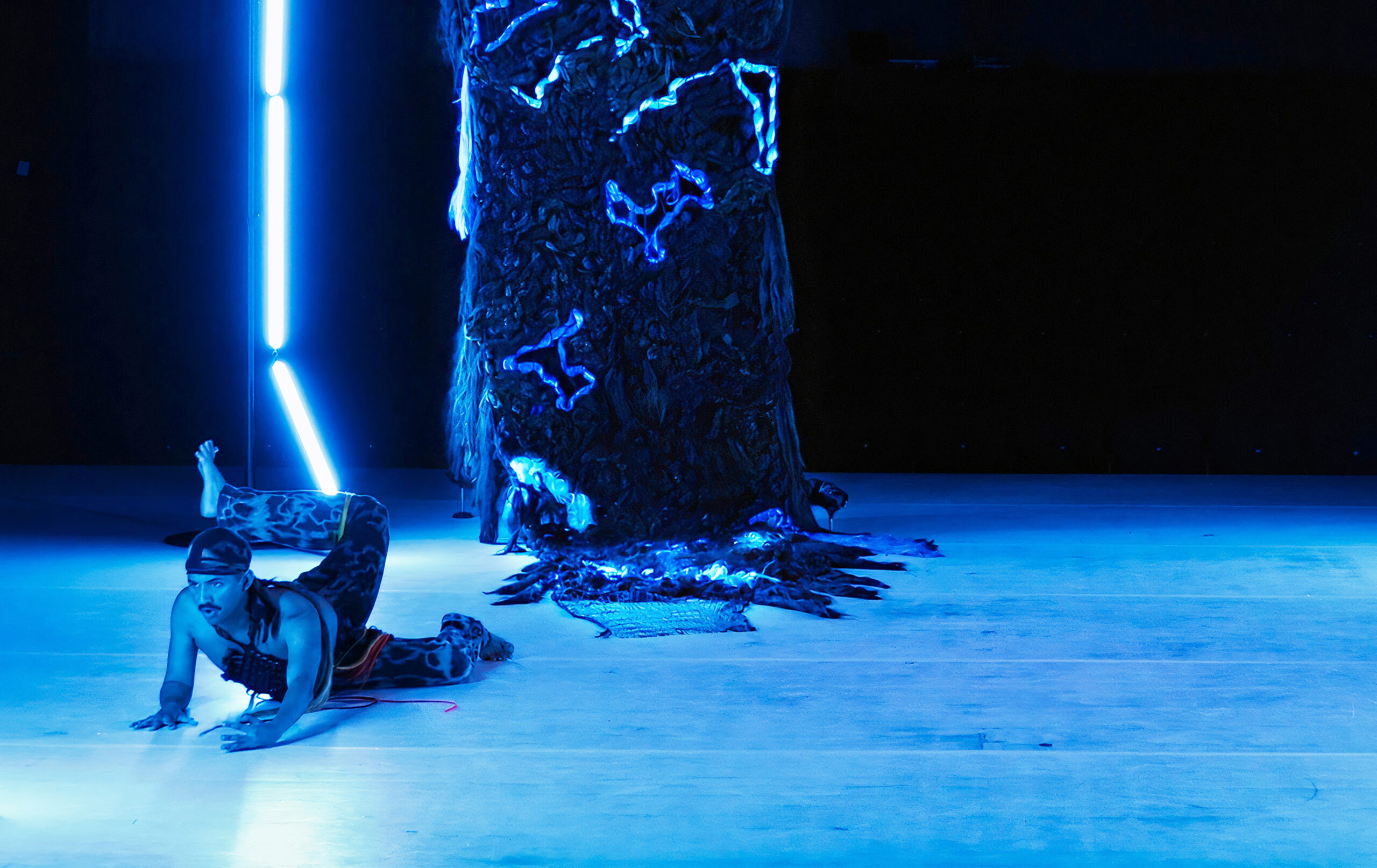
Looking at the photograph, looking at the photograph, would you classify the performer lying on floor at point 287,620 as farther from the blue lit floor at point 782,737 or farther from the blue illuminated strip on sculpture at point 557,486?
the blue illuminated strip on sculpture at point 557,486

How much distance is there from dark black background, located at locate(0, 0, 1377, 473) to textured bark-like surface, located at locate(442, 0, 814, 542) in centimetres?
246

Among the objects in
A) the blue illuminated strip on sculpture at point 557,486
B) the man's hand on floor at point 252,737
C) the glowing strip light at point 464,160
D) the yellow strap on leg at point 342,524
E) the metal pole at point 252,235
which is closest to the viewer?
the man's hand on floor at point 252,737

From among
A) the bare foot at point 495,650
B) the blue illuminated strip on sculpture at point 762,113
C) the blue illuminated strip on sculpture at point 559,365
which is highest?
the blue illuminated strip on sculpture at point 762,113

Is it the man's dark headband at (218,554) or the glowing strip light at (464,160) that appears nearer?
the man's dark headband at (218,554)

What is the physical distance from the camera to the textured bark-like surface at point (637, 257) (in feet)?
17.3

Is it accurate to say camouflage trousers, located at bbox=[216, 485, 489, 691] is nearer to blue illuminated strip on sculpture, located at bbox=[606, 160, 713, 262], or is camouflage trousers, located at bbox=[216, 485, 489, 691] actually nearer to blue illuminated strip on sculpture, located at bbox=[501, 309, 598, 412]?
blue illuminated strip on sculpture, located at bbox=[501, 309, 598, 412]

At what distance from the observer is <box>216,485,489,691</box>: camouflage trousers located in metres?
3.11

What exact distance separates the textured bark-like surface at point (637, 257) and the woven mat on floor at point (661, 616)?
2.91 ft

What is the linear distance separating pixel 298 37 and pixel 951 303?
396 cm

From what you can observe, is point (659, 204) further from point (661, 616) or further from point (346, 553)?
point (346, 553)

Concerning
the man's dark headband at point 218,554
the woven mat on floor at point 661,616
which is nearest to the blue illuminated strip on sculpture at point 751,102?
the woven mat on floor at point 661,616

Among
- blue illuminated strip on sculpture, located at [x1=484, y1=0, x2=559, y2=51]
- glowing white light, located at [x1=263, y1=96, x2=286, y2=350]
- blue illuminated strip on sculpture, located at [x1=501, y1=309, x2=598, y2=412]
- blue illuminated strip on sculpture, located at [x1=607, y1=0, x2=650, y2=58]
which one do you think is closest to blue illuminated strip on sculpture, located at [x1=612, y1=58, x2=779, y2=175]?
blue illuminated strip on sculpture, located at [x1=607, y1=0, x2=650, y2=58]

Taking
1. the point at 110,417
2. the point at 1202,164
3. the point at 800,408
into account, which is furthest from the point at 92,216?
the point at 1202,164

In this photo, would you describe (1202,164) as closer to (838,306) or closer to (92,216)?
(838,306)
